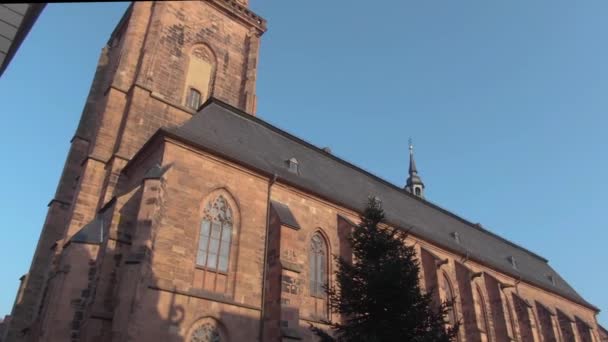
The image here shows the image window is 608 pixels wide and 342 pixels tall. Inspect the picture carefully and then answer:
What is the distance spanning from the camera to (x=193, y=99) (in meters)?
22.3

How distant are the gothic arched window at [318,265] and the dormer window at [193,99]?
959 cm

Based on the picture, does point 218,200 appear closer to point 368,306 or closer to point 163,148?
point 163,148

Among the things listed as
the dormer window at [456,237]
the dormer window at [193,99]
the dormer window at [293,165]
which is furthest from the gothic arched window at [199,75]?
the dormer window at [456,237]

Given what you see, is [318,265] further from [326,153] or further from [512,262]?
[512,262]

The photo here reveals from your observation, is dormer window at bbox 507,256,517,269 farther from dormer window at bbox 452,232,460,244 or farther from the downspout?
the downspout

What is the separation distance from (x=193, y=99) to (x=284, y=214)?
9.80 meters

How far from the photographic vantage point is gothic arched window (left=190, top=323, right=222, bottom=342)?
1227cm

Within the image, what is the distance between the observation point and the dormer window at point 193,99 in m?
22.0

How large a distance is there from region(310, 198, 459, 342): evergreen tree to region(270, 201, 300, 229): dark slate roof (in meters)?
2.92

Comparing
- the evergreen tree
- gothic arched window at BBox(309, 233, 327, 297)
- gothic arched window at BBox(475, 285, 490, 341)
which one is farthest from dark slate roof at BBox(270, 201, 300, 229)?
gothic arched window at BBox(475, 285, 490, 341)

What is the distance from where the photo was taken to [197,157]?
14.5 m

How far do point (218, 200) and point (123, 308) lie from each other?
15.1 ft

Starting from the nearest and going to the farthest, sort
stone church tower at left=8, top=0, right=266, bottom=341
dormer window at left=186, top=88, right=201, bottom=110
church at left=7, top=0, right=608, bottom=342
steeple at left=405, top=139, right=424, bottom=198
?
church at left=7, top=0, right=608, bottom=342 < stone church tower at left=8, top=0, right=266, bottom=341 < dormer window at left=186, top=88, right=201, bottom=110 < steeple at left=405, top=139, right=424, bottom=198

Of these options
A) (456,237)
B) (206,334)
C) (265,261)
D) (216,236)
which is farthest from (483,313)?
(206,334)
